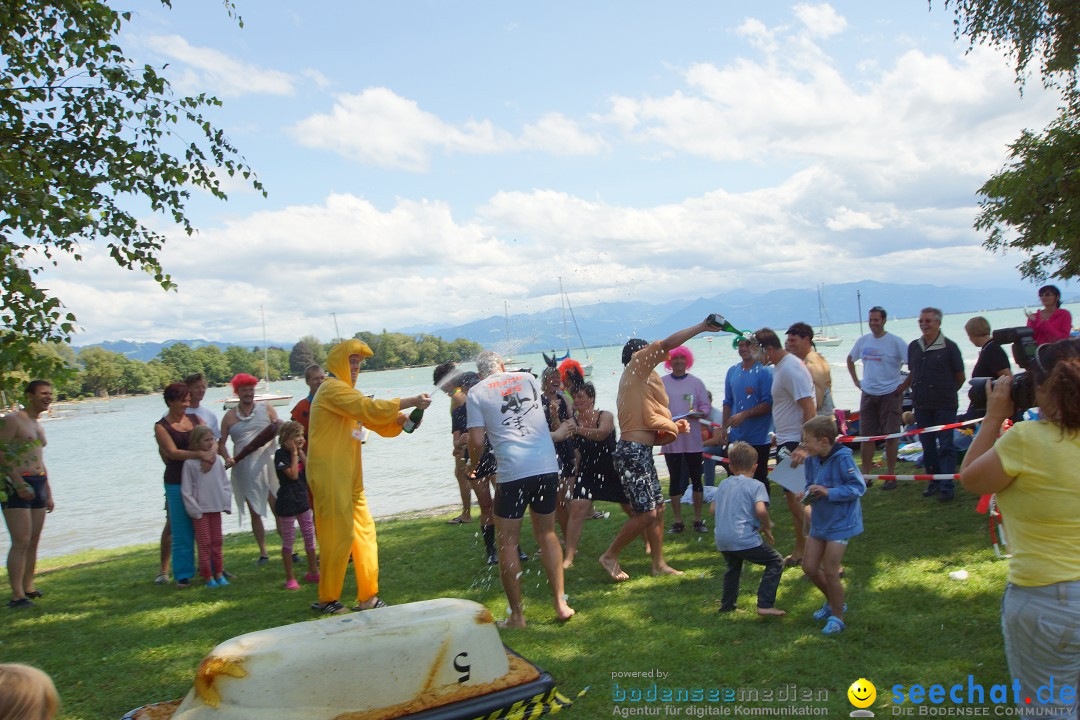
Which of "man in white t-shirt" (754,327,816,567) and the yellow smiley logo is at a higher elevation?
"man in white t-shirt" (754,327,816,567)

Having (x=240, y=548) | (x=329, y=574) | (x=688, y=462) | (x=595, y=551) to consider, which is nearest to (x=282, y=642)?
(x=329, y=574)

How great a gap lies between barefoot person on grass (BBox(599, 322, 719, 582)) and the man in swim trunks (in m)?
5.34

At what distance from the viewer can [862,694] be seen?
4094mm

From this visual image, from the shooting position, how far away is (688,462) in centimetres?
842

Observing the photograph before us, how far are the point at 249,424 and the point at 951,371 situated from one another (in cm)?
787

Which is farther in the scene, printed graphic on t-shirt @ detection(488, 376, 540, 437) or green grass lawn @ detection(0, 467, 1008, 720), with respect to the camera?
printed graphic on t-shirt @ detection(488, 376, 540, 437)

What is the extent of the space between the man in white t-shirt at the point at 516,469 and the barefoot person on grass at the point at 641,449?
1.06 m

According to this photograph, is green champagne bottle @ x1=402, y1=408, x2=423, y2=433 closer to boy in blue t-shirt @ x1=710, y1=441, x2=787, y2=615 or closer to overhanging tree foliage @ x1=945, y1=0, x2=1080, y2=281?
boy in blue t-shirt @ x1=710, y1=441, x2=787, y2=615

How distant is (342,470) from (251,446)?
2.33 metres

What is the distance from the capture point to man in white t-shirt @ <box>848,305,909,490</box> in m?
9.30

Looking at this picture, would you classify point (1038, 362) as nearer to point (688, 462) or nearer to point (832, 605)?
point (832, 605)

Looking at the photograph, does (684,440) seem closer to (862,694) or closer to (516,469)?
(516,469)

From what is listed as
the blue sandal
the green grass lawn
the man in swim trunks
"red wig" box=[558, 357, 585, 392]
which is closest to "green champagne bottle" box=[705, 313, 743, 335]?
"red wig" box=[558, 357, 585, 392]

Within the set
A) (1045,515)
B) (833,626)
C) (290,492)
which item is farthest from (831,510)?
(290,492)
